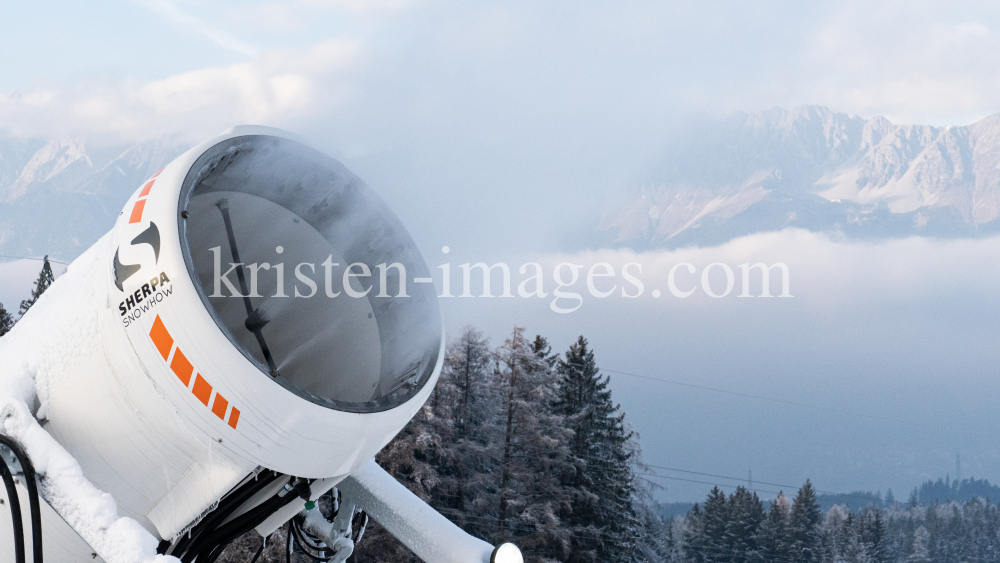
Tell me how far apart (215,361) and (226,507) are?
730mm

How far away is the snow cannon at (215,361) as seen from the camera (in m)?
2.54

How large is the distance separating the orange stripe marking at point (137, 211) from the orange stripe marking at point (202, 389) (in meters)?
0.57

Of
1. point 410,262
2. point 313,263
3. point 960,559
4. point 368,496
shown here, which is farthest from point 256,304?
point 960,559

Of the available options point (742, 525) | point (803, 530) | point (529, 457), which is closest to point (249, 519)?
point (529, 457)

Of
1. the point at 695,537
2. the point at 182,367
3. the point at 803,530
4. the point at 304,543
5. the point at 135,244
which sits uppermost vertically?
the point at 135,244

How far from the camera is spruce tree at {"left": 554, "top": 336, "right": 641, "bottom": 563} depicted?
2203 centimetres

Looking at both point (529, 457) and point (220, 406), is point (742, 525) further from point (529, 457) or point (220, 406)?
point (220, 406)

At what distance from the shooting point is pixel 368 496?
3744mm

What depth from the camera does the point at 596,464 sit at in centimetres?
2328

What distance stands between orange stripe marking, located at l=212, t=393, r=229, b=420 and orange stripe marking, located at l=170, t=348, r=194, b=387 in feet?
0.33

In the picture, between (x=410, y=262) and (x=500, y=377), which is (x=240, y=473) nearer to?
(x=410, y=262)

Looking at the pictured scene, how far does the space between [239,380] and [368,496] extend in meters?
1.45

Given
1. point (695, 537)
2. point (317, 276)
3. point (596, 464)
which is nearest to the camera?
point (317, 276)

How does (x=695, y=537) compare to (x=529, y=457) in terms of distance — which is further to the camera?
(x=695, y=537)
